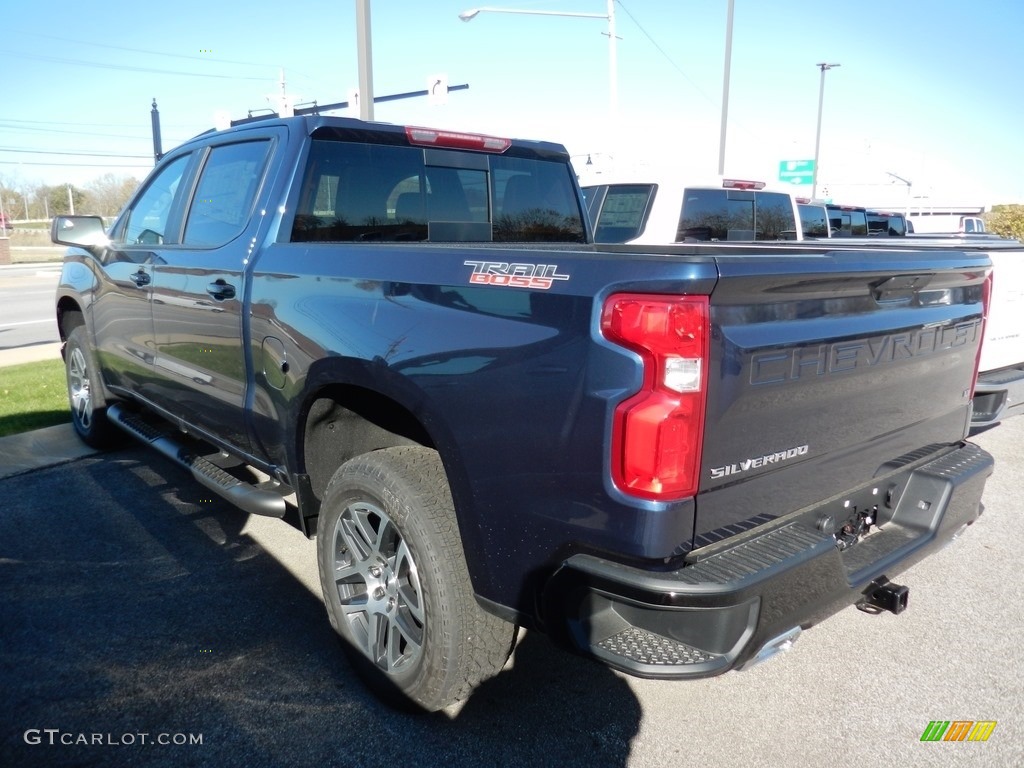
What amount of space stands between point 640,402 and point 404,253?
1107 millimetres

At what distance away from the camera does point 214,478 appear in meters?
3.77

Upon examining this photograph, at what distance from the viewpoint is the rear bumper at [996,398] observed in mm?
4660

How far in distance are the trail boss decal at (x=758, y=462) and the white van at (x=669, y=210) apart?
679cm

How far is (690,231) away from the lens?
30.9 feet

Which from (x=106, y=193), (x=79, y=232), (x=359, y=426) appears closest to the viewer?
(x=359, y=426)

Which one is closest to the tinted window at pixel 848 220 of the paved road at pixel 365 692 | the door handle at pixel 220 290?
the paved road at pixel 365 692

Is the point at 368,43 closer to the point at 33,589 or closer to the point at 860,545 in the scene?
the point at 33,589

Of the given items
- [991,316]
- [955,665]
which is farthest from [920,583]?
[991,316]

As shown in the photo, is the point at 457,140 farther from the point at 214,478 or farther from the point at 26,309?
the point at 26,309

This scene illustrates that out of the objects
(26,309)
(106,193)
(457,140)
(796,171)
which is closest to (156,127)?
(26,309)

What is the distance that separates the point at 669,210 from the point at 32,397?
6.77 meters

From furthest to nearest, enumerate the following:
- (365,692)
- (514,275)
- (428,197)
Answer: (428,197), (365,692), (514,275)

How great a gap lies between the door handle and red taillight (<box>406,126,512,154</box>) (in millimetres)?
1125

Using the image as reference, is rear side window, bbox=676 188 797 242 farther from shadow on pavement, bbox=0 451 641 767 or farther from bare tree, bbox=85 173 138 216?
bare tree, bbox=85 173 138 216
